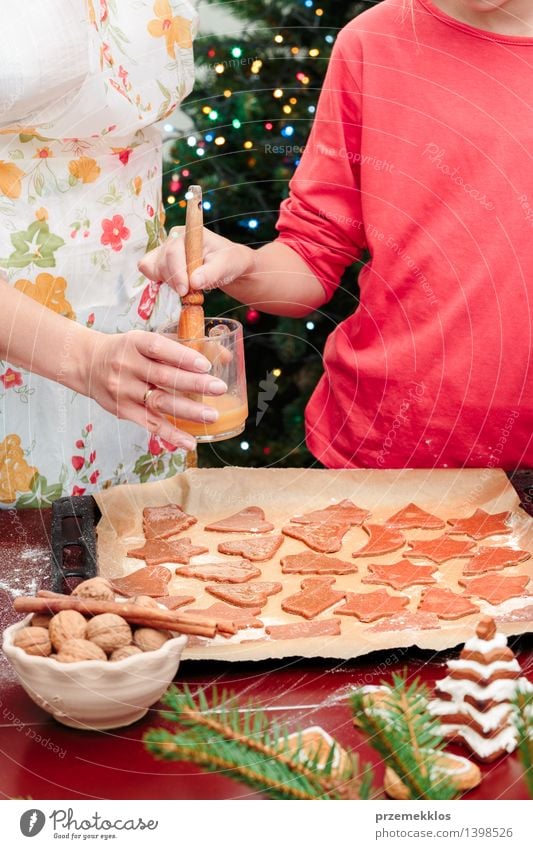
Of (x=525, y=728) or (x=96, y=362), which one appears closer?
(x=525, y=728)

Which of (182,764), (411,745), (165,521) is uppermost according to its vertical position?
(411,745)

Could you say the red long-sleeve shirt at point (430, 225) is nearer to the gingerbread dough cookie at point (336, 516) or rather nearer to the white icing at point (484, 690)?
the gingerbread dough cookie at point (336, 516)

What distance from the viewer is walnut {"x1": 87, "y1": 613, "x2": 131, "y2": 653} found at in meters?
0.84

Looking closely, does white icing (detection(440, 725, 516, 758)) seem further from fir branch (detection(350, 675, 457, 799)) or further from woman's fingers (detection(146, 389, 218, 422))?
woman's fingers (detection(146, 389, 218, 422))

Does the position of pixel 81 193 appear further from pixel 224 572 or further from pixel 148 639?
pixel 148 639

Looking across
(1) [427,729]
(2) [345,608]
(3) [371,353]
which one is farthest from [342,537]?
(1) [427,729]

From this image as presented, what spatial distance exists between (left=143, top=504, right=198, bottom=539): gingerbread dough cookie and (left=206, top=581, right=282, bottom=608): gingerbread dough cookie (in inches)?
5.9

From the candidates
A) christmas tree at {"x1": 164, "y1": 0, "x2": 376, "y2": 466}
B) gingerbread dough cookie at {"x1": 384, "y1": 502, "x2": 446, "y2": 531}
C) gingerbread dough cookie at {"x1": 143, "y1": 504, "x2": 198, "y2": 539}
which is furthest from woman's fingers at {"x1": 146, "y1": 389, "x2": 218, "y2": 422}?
christmas tree at {"x1": 164, "y1": 0, "x2": 376, "y2": 466}

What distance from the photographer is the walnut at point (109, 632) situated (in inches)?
33.1

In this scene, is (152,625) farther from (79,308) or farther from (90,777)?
(79,308)

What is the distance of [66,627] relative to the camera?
2.78ft

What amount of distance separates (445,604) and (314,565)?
186 millimetres

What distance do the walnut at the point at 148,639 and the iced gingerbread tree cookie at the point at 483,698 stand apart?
228 mm

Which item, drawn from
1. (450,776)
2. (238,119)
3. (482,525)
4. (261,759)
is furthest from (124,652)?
(238,119)
